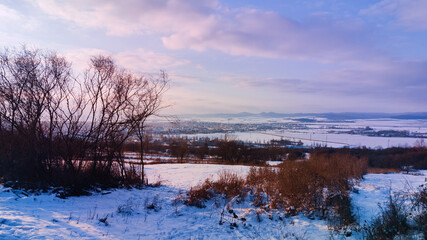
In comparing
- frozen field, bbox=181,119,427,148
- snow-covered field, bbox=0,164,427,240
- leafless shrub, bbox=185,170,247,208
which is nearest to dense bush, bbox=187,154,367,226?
leafless shrub, bbox=185,170,247,208

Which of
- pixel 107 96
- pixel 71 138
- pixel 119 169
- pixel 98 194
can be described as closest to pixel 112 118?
pixel 107 96

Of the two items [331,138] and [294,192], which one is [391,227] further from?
[331,138]

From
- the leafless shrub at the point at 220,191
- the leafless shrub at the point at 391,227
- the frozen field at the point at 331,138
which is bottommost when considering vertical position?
the frozen field at the point at 331,138

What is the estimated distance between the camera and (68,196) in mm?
8172

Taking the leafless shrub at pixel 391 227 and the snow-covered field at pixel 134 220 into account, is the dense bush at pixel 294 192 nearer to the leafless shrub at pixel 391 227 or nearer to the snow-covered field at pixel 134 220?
the snow-covered field at pixel 134 220

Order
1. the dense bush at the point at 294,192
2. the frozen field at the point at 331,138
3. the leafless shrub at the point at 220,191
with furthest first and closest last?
the frozen field at the point at 331,138 < the leafless shrub at the point at 220,191 < the dense bush at the point at 294,192

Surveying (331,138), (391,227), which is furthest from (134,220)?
(331,138)

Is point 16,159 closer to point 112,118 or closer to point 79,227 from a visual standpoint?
point 112,118

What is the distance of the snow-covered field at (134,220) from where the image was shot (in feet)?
17.1

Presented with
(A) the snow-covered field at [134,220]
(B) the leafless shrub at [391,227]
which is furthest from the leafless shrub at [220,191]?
(B) the leafless shrub at [391,227]

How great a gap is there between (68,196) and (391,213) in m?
10.2

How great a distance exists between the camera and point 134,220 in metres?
6.88

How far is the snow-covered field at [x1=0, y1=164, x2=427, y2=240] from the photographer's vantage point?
5211 millimetres

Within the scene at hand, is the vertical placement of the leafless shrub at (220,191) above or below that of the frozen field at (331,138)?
above
